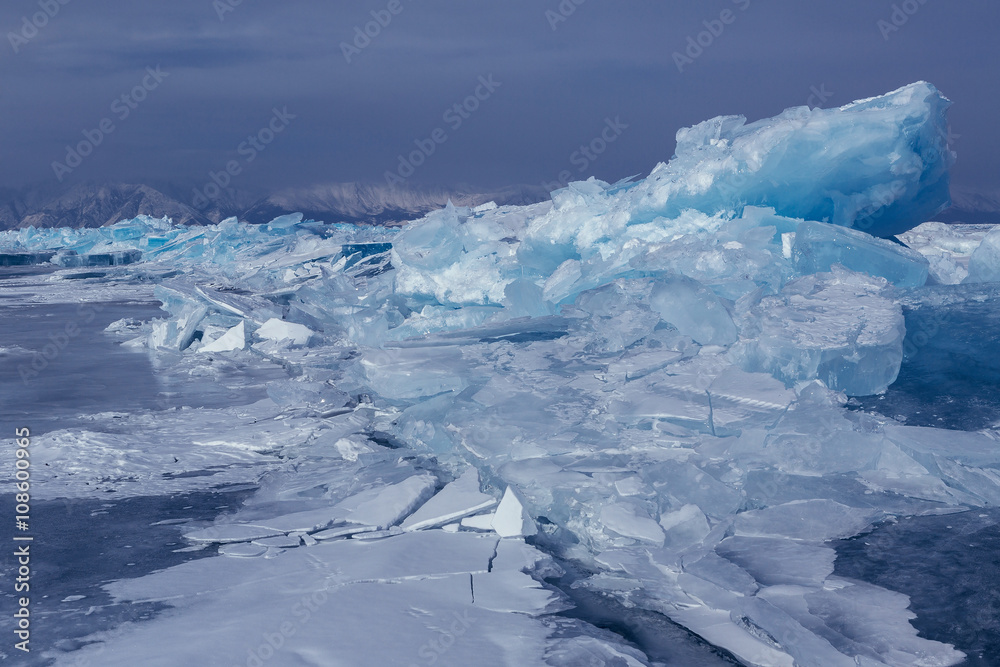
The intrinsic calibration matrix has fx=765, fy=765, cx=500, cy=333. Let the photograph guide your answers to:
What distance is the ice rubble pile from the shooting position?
2.83 metres

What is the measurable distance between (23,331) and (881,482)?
1089 cm

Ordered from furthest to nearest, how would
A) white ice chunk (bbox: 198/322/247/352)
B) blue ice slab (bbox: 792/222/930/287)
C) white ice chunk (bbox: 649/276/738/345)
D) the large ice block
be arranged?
white ice chunk (bbox: 198/322/247/352), blue ice slab (bbox: 792/222/930/287), white ice chunk (bbox: 649/276/738/345), the large ice block

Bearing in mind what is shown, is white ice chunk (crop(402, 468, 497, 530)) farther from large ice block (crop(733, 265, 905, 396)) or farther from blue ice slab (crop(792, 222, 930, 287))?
blue ice slab (crop(792, 222, 930, 287))

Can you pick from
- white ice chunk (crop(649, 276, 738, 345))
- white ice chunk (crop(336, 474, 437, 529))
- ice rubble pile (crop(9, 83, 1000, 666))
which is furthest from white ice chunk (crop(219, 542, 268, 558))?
white ice chunk (crop(649, 276, 738, 345))

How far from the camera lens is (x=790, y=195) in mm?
6805

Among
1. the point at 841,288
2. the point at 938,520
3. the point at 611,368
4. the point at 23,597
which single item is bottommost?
the point at 23,597

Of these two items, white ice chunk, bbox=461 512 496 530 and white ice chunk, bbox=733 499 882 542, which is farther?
white ice chunk, bbox=461 512 496 530

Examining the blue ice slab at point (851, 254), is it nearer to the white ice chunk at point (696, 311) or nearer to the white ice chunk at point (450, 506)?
the white ice chunk at point (696, 311)

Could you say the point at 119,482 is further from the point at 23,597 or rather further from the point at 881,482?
the point at 881,482

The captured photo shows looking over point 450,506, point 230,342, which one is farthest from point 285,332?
point 450,506

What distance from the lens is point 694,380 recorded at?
169 inches

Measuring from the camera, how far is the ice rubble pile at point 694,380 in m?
2.83

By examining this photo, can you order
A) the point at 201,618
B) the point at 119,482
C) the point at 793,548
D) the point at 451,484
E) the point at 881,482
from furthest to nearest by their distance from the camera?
the point at 119,482 → the point at 451,484 → the point at 881,482 → the point at 793,548 → the point at 201,618

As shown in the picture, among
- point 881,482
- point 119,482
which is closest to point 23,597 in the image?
point 119,482
